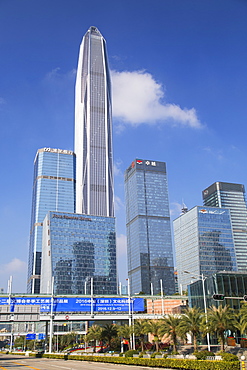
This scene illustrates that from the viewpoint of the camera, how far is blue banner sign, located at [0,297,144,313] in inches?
3135

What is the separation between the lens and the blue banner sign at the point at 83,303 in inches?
3135

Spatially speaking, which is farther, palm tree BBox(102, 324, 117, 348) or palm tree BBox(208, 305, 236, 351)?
palm tree BBox(102, 324, 117, 348)

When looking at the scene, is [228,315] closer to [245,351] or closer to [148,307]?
[245,351]

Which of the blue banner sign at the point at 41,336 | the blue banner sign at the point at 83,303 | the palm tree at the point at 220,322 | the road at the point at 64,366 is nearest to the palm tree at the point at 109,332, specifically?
the blue banner sign at the point at 83,303

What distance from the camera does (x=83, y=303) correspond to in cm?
8356

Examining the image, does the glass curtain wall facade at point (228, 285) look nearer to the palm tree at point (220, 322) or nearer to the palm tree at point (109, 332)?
the palm tree at point (220, 322)

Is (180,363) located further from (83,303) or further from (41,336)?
(41,336)

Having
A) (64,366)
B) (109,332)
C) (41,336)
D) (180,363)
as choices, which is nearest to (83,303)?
(109,332)

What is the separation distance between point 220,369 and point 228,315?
18532 mm

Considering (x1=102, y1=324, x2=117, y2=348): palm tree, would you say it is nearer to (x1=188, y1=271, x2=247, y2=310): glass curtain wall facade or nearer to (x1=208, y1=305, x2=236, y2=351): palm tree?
(x1=188, y1=271, x2=247, y2=310): glass curtain wall facade

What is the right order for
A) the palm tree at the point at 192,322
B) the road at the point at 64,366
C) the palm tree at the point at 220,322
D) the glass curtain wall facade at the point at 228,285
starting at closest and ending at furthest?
the road at the point at 64,366, the palm tree at the point at 220,322, the palm tree at the point at 192,322, the glass curtain wall facade at the point at 228,285

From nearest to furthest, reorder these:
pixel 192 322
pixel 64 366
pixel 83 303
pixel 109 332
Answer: pixel 64 366 → pixel 192 322 → pixel 109 332 → pixel 83 303

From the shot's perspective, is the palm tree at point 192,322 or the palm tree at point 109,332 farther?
the palm tree at point 109,332

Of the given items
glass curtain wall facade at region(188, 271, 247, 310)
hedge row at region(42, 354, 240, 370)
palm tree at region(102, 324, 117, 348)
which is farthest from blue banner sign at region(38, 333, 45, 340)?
hedge row at region(42, 354, 240, 370)
